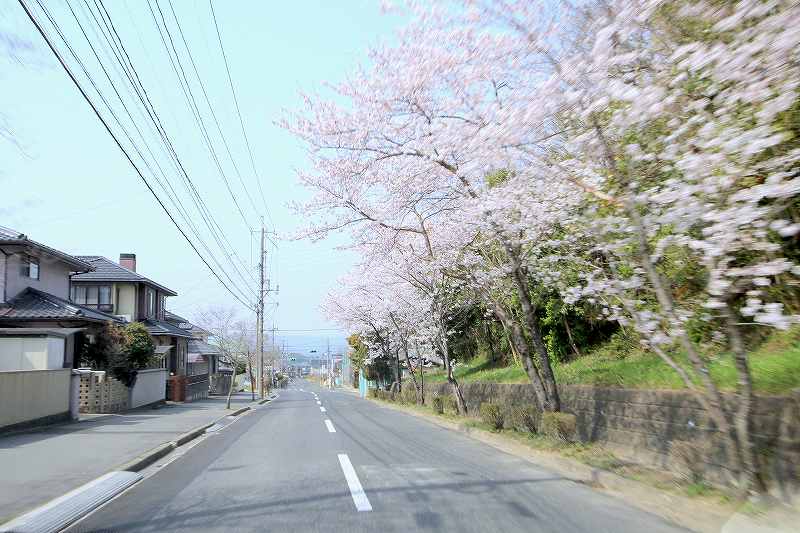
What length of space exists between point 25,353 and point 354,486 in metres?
13.6

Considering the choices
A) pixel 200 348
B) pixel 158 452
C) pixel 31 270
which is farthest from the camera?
pixel 200 348

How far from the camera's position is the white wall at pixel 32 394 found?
13.4m

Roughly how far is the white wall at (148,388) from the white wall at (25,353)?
7.13 metres

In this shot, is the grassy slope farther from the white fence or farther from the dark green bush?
the white fence

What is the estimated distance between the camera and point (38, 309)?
71.5 feet

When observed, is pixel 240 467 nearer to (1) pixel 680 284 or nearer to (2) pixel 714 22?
(1) pixel 680 284

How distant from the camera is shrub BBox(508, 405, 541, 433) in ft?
41.0

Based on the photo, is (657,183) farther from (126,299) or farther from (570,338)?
(126,299)

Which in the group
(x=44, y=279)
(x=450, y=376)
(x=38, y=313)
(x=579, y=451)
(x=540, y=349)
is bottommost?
(x=579, y=451)

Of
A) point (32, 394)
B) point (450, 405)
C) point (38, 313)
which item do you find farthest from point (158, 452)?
point (38, 313)

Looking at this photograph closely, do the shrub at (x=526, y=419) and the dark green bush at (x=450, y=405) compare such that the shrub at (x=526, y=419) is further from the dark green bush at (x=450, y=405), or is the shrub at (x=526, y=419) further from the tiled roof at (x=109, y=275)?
the tiled roof at (x=109, y=275)

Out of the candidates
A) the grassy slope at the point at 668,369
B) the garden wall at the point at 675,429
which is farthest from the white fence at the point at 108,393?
the garden wall at the point at 675,429

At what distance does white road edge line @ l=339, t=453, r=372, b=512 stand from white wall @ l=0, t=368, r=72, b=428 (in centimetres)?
840

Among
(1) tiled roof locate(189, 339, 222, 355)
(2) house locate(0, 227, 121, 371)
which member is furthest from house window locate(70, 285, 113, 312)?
(1) tiled roof locate(189, 339, 222, 355)
